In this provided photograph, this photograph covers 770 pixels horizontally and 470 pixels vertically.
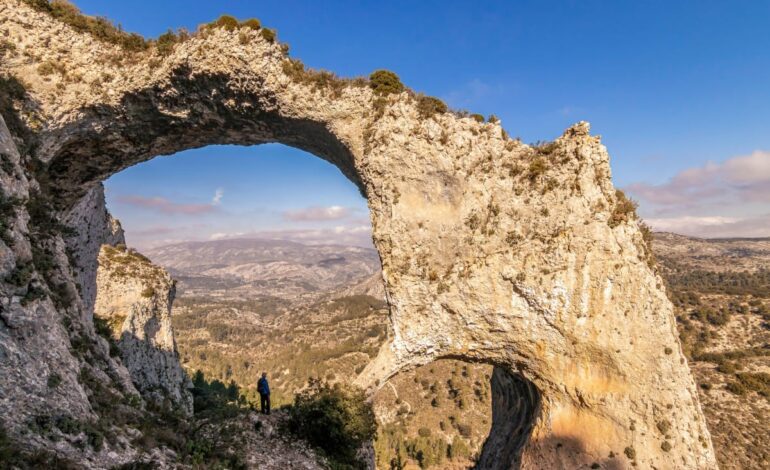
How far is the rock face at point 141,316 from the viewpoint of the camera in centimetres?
3838

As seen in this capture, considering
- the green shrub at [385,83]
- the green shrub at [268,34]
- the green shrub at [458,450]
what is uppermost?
the green shrub at [268,34]

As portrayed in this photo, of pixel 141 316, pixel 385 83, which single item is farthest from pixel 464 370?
pixel 385 83

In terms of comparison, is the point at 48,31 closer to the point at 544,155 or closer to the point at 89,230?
the point at 89,230

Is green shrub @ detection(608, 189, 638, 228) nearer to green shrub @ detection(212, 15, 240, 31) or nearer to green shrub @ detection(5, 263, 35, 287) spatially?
green shrub @ detection(212, 15, 240, 31)

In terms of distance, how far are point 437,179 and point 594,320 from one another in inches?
494

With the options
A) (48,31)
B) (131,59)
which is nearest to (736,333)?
(131,59)

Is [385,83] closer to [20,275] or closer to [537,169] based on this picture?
[537,169]

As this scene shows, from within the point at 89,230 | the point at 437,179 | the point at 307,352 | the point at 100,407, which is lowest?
the point at 307,352

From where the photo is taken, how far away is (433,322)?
23.6 m

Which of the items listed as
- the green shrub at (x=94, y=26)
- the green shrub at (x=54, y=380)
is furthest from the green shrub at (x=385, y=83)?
the green shrub at (x=54, y=380)

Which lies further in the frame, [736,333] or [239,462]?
[736,333]

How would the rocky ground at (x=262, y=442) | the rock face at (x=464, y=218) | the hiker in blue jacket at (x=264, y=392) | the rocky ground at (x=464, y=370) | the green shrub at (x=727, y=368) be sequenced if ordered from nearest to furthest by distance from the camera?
the rocky ground at (x=262, y=442) → the rock face at (x=464, y=218) → the hiker in blue jacket at (x=264, y=392) → the rocky ground at (x=464, y=370) → the green shrub at (x=727, y=368)

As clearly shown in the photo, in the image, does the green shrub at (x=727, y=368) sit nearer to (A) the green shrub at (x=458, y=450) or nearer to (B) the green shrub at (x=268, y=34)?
(A) the green shrub at (x=458, y=450)

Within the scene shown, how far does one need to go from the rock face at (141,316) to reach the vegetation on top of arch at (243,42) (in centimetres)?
2778
